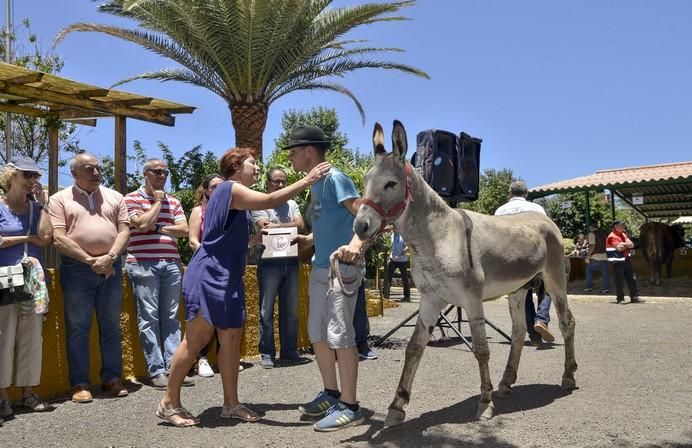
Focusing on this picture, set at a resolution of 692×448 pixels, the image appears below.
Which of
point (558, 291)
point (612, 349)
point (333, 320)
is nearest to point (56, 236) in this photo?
point (333, 320)

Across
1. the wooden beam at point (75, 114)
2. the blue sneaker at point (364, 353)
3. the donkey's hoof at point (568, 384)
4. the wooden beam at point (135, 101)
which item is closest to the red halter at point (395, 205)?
the donkey's hoof at point (568, 384)

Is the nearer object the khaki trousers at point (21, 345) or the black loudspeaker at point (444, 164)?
the khaki trousers at point (21, 345)

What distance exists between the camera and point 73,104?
10.2 metres

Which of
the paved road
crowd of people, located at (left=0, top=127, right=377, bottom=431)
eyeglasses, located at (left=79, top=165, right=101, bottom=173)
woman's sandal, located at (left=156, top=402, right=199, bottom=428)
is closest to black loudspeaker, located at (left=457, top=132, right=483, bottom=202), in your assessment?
the paved road

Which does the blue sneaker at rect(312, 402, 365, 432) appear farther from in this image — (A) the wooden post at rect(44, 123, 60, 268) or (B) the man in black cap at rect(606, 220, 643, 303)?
(B) the man in black cap at rect(606, 220, 643, 303)

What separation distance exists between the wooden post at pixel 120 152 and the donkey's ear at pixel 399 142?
8.20 metres

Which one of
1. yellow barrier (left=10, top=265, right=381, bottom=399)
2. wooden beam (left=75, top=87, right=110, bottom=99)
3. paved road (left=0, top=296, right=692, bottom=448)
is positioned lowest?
paved road (left=0, top=296, right=692, bottom=448)

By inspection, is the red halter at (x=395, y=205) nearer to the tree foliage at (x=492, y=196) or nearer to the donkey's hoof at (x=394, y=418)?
the donkey's hoof at (x=394, y=418)

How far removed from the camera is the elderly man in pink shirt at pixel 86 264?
207 inches

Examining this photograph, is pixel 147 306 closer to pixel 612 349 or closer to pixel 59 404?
pixel 59 404

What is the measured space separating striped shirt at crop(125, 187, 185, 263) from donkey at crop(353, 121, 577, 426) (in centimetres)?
270

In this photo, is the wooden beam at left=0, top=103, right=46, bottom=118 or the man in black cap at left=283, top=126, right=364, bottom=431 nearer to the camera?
the man in black cap at left=283, top=126, right=364, bottom=431

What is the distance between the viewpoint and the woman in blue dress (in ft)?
13.9

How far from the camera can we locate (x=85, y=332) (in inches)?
210
